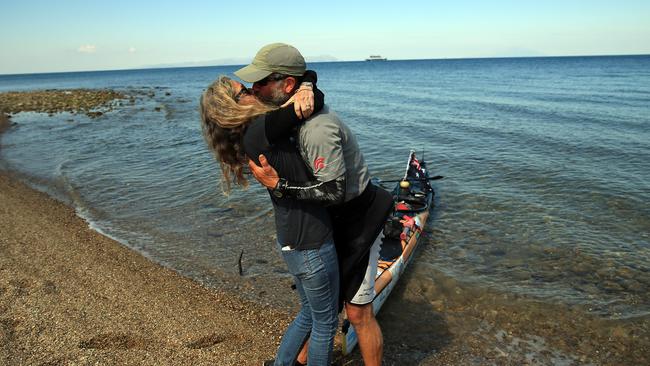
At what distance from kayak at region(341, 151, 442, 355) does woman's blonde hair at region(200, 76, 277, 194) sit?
1.82 metres

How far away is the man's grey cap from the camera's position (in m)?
2.95

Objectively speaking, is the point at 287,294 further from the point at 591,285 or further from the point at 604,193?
the point at 604,193

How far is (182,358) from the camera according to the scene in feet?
16.9

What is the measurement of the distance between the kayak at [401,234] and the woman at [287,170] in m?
1.27

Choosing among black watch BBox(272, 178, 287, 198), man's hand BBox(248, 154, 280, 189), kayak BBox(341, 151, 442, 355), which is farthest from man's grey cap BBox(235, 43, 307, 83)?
kayak BBox(341, 151, 442, 355)

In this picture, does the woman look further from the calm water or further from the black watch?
the calm water

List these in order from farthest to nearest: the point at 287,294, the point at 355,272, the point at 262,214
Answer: the point at 262,214
the point at 287,294
the point at 355,272

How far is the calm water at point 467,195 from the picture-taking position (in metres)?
8.28

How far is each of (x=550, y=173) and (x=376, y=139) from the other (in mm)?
8540

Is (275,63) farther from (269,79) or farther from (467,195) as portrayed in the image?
(467,195)

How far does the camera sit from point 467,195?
12.7 meters

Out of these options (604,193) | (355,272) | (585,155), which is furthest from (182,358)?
(585,155)

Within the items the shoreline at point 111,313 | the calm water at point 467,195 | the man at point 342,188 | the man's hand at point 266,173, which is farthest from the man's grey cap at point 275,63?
the calm water at point 467,195

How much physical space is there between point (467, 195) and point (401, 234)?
5.14 meters
